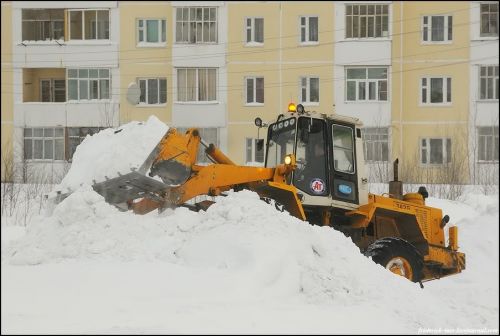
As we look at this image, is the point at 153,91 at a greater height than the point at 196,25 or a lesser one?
lesser

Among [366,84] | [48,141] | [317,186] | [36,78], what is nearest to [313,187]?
[317,186]

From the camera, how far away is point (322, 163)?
12.0m

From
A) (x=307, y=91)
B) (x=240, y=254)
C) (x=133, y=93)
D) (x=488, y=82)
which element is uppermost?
(x=488, y=82)

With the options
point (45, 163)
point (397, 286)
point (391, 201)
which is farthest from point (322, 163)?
point (45, 163)

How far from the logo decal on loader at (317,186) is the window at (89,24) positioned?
24.8 m

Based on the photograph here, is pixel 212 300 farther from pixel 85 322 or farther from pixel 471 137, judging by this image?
pixel 471 137

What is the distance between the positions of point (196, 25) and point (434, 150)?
1281 cm

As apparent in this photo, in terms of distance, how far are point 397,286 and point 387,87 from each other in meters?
24.9

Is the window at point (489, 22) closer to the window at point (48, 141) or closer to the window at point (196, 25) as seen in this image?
the window at point (196, 25)

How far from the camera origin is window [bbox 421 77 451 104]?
34125 millimetres

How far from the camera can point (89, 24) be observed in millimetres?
34719

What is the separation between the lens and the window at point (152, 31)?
3425 centimetres

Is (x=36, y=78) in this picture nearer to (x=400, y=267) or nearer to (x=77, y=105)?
(x=77, y=105)

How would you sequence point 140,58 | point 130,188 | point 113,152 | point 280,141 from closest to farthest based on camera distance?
point 130,188, point 113,152, point 280,141, point 140,58
